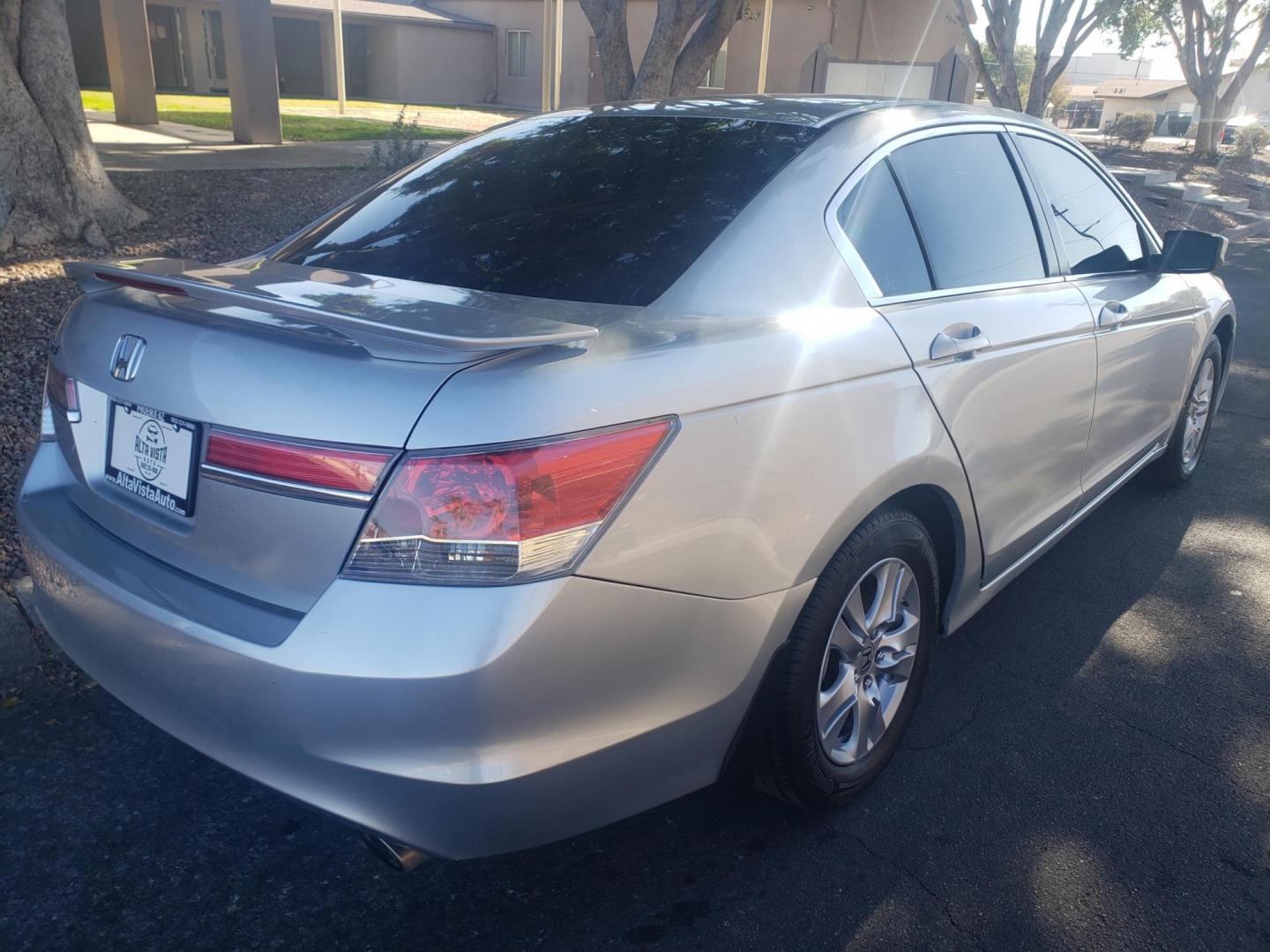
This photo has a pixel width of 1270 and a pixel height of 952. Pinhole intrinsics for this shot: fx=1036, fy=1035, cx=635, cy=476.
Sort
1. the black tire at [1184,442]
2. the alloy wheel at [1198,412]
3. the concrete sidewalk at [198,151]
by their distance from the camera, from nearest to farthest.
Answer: the black tire at [1184,442] < the alloy wheel at [1198,412] < the concrete sidewalk at [198,151]

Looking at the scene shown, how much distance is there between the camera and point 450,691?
1.75 meters

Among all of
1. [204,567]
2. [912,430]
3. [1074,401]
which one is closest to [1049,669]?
[1074,401]

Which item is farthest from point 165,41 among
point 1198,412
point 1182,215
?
point 1198,412

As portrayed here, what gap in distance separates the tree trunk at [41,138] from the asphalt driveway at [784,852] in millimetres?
4588

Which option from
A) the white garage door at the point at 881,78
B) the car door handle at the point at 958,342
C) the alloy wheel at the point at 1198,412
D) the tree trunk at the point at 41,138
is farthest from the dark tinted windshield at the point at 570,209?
the white garage door at the point at 881,78

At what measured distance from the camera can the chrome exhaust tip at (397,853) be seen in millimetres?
1907

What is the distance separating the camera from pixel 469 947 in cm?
225

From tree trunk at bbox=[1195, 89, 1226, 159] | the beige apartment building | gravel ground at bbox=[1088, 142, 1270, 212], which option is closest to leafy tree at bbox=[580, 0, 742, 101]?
the beige apartment building

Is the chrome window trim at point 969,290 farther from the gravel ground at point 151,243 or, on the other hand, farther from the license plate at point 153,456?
the gravel ground at point 151,243

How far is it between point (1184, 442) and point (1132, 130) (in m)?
29.6

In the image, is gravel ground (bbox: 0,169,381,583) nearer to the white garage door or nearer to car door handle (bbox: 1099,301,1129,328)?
car door handle (bbox: 1099,301,1129,328)

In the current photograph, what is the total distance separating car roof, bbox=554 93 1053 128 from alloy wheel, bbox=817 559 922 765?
128cm

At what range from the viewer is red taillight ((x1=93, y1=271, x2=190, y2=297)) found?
2.28m

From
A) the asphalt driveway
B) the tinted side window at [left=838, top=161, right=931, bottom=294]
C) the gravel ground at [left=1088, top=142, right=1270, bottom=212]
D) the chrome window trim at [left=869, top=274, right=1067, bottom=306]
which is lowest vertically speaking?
the asphalt driveway
